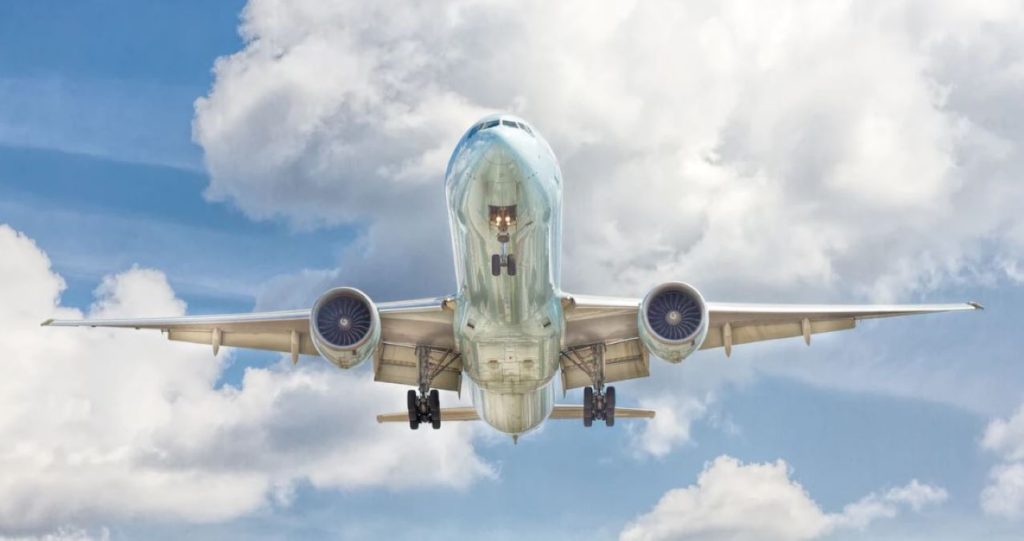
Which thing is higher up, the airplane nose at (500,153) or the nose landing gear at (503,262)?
the airplane nose at (500,153)

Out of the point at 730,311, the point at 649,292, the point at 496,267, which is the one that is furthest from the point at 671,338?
the point at 496,267

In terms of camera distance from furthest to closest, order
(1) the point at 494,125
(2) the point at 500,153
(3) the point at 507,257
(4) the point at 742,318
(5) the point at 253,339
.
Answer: (5) the point at 253,339 < (4) the point at 742,318 < (3) the point at 507,257 < (1) the point at 494,125 < (2) the point at 500,153

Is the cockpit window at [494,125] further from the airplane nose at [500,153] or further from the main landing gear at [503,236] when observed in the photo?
the main landing gear at [503,236]

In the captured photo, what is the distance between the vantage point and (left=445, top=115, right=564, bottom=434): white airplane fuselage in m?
23.0

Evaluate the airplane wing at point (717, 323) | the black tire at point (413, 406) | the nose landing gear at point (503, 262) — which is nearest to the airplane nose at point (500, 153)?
the nose landing gear at point (503, 262)

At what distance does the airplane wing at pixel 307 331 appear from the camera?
2933 centimetres

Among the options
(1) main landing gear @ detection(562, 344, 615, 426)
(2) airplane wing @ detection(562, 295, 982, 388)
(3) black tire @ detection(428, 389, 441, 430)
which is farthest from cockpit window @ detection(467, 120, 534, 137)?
(3) black tire @ detection(428, 389, 441, 430)

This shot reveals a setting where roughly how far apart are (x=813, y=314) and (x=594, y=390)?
21.1 feet

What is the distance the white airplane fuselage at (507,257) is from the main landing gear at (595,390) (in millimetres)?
2062

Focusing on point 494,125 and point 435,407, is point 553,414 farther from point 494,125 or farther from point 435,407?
point 494,125

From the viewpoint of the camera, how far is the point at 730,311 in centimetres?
2959

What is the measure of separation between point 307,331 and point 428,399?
3.95 m

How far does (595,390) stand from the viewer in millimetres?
32500

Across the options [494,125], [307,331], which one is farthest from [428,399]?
[494,125]
